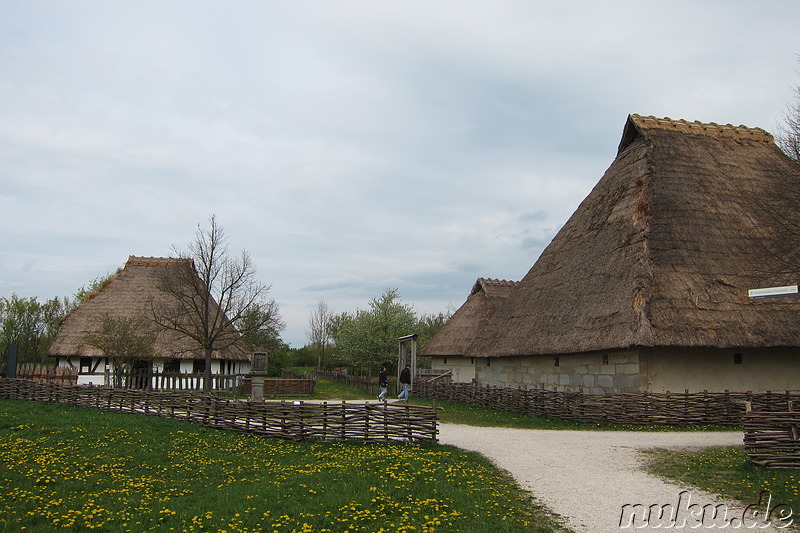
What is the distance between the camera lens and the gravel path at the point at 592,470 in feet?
24.1

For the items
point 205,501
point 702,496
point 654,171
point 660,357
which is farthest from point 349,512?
point 654,171

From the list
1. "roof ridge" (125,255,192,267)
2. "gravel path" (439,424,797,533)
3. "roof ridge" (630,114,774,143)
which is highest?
"roof ridge" (630,114,774,143)

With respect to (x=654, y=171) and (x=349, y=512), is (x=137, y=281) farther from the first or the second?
(x=349, y=512)

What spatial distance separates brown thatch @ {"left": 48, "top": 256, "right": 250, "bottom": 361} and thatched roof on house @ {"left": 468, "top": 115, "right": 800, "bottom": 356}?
14.8m

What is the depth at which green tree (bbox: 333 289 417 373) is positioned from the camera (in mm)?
39250

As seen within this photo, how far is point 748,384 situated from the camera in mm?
17141

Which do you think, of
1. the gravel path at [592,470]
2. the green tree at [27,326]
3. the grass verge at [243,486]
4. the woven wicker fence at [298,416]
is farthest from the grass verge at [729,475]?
the green tree at [27,326]

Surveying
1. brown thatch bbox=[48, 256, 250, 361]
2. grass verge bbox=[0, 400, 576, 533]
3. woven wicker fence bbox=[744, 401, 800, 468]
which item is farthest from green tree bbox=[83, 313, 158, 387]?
woven wicker fence bbox=[744, 401, 800, 468]

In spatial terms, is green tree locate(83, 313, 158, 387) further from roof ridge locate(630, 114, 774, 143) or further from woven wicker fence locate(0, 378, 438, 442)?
roof ridge locate(630, 114, 774, 143)

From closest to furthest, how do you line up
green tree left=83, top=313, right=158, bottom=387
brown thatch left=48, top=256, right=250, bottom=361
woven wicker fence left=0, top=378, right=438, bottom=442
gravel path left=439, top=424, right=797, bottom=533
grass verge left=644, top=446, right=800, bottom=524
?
1. gravel path left=439, top=424, right=797, bottom=533
2. grass verge left=644, top=446, right=800, bottom=524
3. woven wicker fence left=0, top=378, right=438, bottom=442
4. green tree left=83, top=313, right=158, bottom=387
5. brown thatch left=48, top=256, right=250, bottom=361

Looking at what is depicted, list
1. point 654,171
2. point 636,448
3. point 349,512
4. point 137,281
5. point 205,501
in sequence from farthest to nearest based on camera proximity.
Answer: point 137,281 < point 654,171 < point 636,448 < point 205,501 < point 349,512

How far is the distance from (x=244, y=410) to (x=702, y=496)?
32.7ft

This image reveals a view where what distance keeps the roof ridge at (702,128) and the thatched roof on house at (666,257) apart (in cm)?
6

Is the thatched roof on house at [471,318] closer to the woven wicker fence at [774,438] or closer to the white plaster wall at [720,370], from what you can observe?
the white plaster wall at [720,370]
